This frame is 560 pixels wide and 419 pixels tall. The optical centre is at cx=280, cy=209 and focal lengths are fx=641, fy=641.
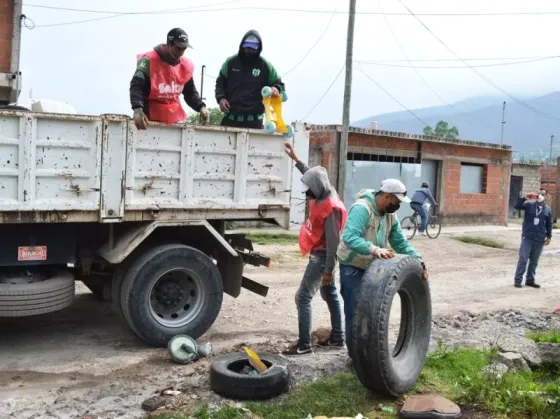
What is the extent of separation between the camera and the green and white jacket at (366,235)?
15.9 feet

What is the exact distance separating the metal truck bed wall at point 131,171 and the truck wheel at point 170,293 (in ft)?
1.35

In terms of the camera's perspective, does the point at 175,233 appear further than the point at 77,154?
Yes

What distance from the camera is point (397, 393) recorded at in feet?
15.3

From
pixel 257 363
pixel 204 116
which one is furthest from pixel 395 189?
pixel 204 116

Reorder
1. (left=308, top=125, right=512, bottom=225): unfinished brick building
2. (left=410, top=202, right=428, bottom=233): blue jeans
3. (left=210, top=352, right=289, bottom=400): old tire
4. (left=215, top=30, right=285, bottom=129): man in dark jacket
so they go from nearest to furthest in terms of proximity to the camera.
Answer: (left=210, top=352, right=289, bottom=400): old tire < (left=215, top=30, right=285, bottom=129): man in dark jacket < (left=410, top=202, right=428, bottom=233): blue jeans < (left=308, top=125, right=512, bottom=225): unfinished brick building

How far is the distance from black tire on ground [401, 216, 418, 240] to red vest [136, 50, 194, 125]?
11.0 metres

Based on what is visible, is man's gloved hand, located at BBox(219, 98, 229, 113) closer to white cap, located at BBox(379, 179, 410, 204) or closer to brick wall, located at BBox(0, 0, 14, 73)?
white cap, located at BBox(379, 179, 410, 204)

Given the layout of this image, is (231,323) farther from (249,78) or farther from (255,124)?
(249,78)

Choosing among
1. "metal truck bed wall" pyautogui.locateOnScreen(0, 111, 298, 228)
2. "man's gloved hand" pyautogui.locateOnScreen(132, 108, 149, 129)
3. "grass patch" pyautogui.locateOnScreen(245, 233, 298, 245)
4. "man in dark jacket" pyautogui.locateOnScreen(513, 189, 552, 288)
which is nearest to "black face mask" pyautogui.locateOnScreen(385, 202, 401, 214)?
"metal truck bed wall" pyautogui.locateOnScreen(0, 111, 298, 228)

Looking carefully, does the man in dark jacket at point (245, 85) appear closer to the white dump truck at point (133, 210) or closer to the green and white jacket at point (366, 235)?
the white dump truck at point (133, 210)

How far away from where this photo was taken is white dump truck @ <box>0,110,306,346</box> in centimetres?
538

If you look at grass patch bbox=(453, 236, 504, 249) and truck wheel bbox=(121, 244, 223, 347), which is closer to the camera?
truck wheel bbox=(121, 244, 223, 347)

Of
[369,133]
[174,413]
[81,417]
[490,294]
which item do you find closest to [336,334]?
[174,413]

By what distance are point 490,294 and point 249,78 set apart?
540 cm
